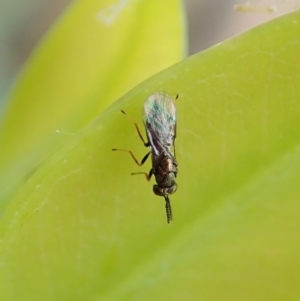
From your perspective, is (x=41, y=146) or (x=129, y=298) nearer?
(x=129, y=298)

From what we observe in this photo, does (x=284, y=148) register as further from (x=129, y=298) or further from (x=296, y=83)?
(x=129, y=298)

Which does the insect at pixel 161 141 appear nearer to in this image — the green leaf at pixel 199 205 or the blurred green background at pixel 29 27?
the green leaf at pixel 199 205

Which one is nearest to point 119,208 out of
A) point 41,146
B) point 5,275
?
point 5,275

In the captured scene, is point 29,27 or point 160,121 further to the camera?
point 29,27

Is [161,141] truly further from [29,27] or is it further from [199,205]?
[29,27]

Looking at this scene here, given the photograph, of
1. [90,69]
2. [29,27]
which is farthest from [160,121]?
[29,27]

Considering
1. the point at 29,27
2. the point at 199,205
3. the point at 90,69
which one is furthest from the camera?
the point at 29,27
